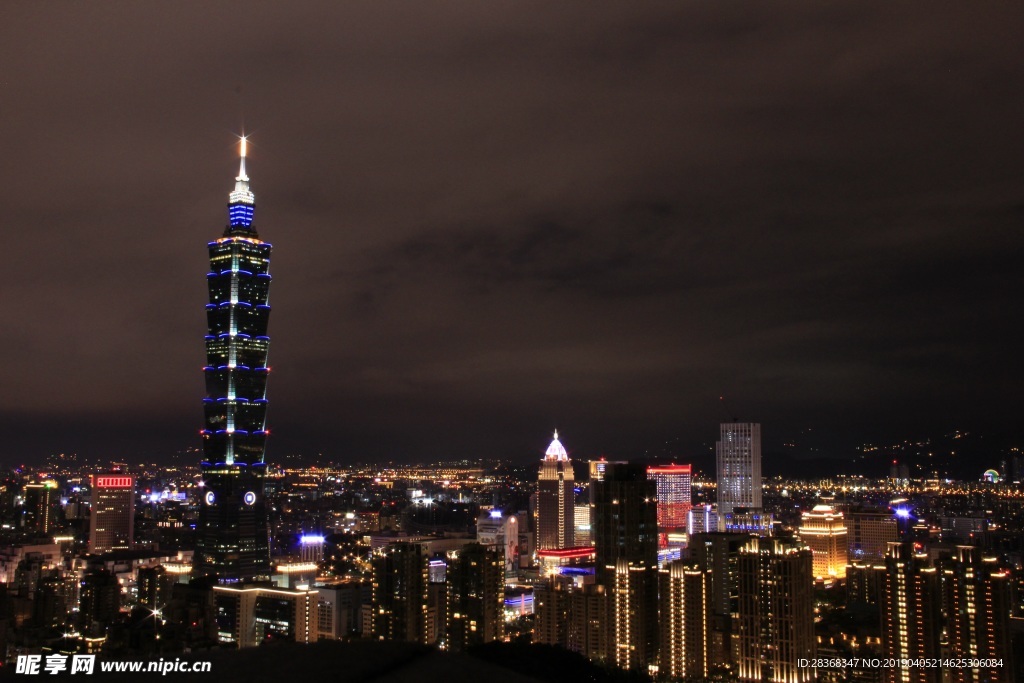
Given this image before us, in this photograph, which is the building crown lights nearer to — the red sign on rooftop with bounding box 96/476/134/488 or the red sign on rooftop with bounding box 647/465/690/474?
the red sign on rooftop with bounding box 647/465/690/474

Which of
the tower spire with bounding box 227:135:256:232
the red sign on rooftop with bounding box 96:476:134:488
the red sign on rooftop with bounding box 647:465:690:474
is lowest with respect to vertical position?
the red sign on rooftop with bounding box 96:476:134:488

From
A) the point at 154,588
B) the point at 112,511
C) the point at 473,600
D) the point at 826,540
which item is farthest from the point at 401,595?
the point at 112,511

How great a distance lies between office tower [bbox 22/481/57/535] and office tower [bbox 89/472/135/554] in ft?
7.42

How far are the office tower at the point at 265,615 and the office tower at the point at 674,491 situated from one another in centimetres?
3046

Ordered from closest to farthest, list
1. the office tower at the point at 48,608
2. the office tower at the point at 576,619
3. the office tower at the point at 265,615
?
1. the office tower at the point at 576,619
2. the office tower at the point at 48,608
3. the office tower at the point at 265,615

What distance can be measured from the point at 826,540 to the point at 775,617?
20634 millimetres

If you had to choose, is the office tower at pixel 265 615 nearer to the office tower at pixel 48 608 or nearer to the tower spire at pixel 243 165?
the office tower at pixel 48 608

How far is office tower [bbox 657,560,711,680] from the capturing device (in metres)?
20.0

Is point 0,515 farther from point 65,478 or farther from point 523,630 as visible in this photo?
point 523,630

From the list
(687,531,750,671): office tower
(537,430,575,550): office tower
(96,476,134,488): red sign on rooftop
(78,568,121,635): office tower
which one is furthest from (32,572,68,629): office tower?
(537,430,575,550): office tower

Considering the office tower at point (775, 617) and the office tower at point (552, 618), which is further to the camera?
the office tower at point (552, 618)

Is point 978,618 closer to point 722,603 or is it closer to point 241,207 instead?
point 722,603

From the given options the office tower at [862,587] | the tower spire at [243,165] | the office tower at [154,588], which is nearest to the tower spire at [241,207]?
the tower spire at [243,165]

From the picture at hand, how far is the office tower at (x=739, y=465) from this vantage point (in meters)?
54.8
